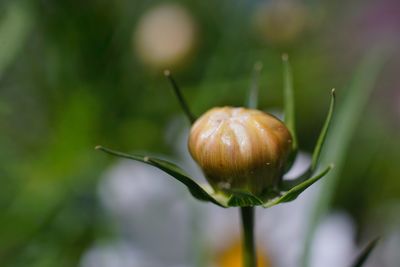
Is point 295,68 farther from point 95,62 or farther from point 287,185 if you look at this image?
point 287,185

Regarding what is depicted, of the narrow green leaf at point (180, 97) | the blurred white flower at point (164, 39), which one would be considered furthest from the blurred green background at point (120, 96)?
the narrow green leaf at point (180, 97)

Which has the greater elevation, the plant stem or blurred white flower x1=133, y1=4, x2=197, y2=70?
the plant stem

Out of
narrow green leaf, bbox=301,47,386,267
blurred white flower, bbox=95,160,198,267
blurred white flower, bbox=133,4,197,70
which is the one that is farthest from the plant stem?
blurred white flower, bbox=133,4,197,70

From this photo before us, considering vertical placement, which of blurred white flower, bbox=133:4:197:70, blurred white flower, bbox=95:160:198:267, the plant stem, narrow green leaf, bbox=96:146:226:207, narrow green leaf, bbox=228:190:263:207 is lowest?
blurred white flower, bbox=95:160:198:267

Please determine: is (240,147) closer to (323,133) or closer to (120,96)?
(323,133)

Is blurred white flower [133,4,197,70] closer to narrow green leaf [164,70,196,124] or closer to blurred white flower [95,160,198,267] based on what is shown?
blurred white flower [95,160,198,267]

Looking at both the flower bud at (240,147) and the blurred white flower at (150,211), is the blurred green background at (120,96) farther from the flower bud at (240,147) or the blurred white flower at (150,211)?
the flower bud at (240,147)

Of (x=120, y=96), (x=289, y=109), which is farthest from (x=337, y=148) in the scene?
(x=120, y=96)

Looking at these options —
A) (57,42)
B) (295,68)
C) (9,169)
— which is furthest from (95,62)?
(295,68)
